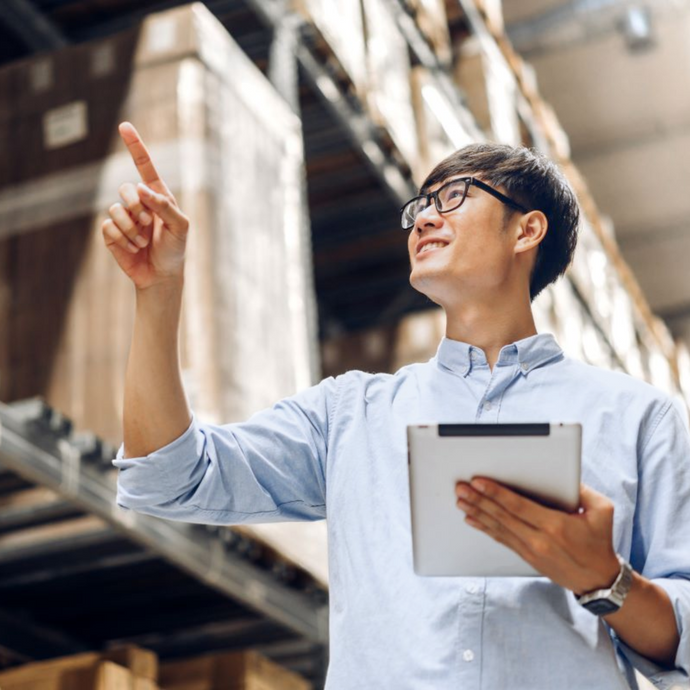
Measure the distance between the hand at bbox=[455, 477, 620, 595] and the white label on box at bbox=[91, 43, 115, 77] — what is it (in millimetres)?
3810

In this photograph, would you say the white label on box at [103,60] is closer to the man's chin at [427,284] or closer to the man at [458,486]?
the man at [458,486]

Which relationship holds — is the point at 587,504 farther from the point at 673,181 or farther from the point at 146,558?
the point at 673,181

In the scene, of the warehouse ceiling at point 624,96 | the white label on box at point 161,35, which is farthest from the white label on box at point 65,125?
the warehouse ceiling at point 624,96

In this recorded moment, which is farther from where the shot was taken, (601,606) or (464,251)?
(464,251)

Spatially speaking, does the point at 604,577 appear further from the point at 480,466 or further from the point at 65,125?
the point at 65,125

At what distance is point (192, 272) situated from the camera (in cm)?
444

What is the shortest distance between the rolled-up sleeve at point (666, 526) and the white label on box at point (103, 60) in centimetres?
358

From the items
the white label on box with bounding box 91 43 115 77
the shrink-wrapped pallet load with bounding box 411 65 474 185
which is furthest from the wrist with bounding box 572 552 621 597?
the shrink-wrapped pallet load with bounding box 411 65 474 185

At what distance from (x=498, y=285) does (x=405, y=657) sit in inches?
28.2

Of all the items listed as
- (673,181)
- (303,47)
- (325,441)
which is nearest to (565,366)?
(325,441)

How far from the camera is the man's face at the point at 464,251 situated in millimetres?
2127

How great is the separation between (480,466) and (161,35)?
3718 millimetres

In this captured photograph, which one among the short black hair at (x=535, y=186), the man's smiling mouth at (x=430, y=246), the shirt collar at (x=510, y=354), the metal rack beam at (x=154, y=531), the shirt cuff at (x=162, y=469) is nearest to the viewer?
the shirt cuff at (x=162, y=469)

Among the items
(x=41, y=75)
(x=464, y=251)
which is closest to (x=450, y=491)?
(x=464, y=251)
